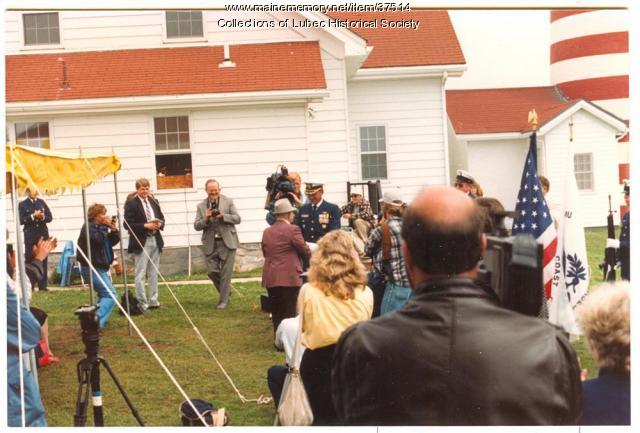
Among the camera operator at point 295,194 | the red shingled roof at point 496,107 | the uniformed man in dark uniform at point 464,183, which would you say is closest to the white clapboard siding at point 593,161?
the uniformed man in dark uniform at point 464,183

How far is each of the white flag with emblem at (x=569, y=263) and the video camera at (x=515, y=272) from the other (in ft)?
12.1

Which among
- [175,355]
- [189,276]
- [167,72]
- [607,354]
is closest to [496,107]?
[167,72]

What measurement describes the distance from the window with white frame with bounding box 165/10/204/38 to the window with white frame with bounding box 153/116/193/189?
4.20ft

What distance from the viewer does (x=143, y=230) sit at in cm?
900

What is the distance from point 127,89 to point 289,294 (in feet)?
16.9

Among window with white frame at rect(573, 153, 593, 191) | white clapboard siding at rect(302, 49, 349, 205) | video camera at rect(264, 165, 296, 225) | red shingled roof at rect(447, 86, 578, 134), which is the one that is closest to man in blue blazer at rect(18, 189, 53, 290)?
video camera at rect(264, 165, 296, 225)

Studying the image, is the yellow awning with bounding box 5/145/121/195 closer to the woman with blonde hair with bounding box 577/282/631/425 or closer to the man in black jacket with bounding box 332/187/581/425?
the man in black jacket with bounding box 332/187/581/425

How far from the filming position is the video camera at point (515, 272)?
2492 mm

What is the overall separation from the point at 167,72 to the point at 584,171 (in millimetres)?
6079

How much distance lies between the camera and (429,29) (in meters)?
12.6

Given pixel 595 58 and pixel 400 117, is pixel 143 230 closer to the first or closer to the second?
pixel 595 58

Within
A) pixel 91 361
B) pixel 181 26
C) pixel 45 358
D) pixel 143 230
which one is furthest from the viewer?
pixel 181 26

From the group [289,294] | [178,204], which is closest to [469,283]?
[289,294]

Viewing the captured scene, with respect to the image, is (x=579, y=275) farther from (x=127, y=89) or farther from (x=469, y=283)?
(x=127, y=89)
